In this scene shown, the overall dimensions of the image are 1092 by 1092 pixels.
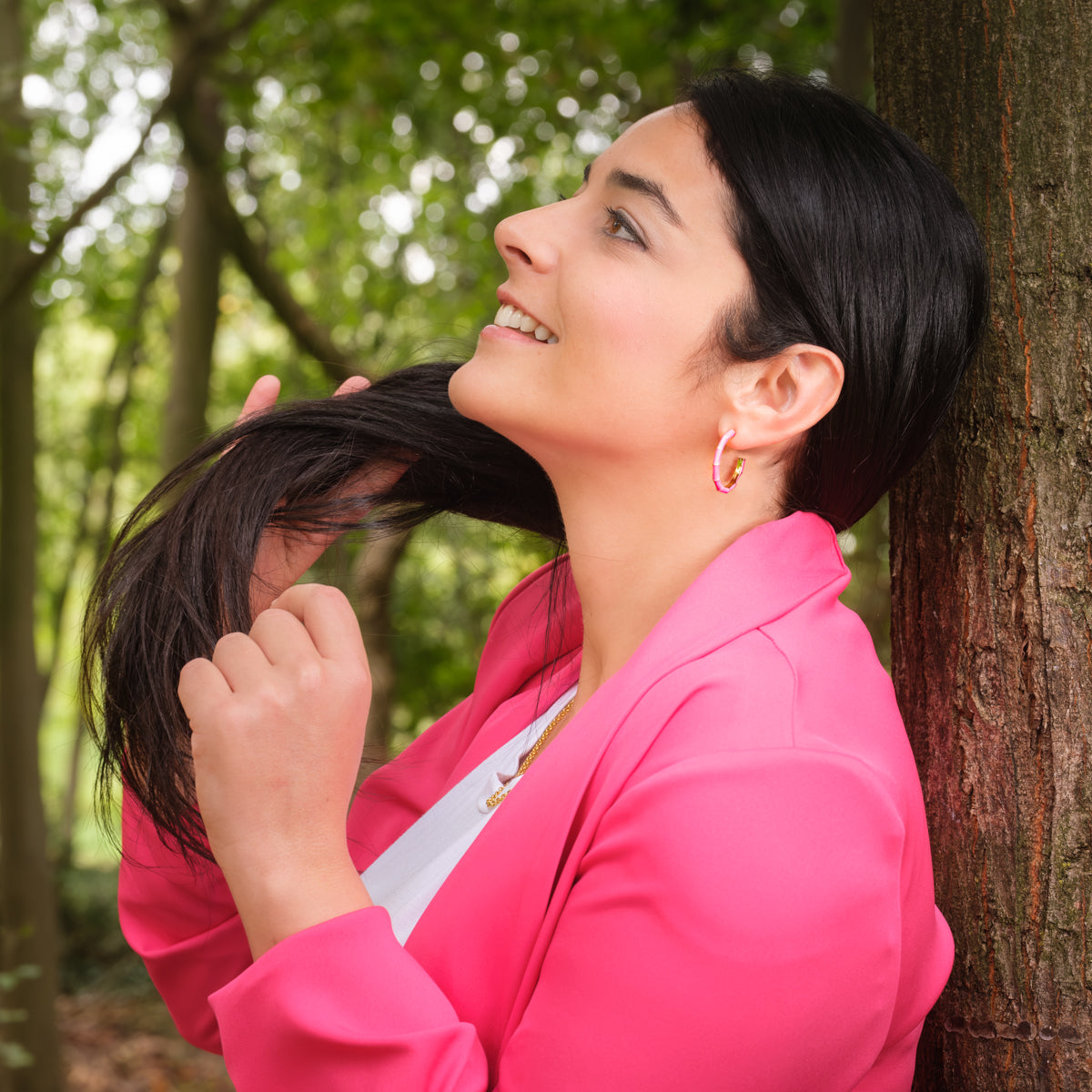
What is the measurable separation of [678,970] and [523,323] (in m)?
0.93

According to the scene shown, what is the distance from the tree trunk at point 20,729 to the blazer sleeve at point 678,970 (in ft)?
12.9

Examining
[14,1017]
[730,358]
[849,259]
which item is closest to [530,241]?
[730,358]

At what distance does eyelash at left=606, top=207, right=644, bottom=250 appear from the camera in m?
1.52

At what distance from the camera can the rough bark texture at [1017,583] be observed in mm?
1519

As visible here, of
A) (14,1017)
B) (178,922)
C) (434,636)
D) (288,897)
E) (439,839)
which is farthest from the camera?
(434,636)

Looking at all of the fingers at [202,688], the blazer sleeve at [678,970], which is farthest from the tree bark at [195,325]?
the blazer sleeve at [678,970]

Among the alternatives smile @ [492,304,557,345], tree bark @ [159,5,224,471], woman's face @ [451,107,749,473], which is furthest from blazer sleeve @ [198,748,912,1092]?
tree bark @ [159,5,224,471]

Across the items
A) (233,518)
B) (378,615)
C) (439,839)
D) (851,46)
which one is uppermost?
(851,46)

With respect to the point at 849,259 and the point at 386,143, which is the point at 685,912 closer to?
the point at 849,259

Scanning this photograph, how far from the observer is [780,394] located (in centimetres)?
152

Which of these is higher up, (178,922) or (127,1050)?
(178,922)

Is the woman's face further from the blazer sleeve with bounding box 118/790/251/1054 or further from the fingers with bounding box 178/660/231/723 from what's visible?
the blazer sleeve with bounding box 118/790/251/1054

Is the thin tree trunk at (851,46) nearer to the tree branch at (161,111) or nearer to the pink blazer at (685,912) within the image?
the tree branch at (161,111)

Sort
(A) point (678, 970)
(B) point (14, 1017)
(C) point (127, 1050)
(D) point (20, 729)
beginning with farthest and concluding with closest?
(C) point (127, 1050) → (D) point (20, 729) → (B) point (14, 1017) → (A) point (678, 970)
